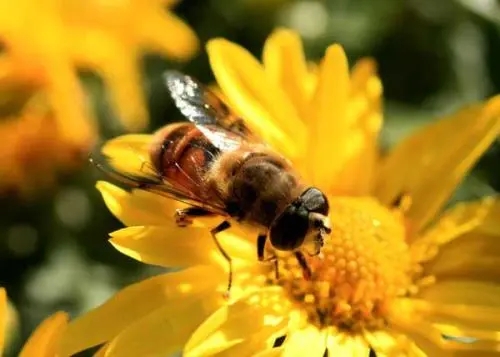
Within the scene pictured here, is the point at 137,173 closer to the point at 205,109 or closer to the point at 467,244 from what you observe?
the point at 205,109

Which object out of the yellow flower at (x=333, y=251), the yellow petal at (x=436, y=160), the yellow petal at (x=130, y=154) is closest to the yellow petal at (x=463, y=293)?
the yellow flower at (x=333, y=251)

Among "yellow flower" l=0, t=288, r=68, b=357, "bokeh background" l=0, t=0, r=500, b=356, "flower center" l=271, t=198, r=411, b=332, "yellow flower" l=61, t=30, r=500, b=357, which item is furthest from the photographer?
"bokeh background" l=0, t=0, r=500, b=356

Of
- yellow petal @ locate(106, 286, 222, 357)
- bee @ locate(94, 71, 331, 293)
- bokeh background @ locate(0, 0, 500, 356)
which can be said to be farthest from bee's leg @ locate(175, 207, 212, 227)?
bokeh background @ locate(0, 0, 500, 356)

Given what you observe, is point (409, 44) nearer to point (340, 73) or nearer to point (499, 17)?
point (499, 17)

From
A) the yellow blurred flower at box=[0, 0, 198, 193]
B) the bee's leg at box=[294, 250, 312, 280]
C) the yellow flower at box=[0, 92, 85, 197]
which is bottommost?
the yellow flower at box=[0, 92, 85, 197]

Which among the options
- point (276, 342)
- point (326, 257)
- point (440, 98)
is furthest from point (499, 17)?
point (276, 342)

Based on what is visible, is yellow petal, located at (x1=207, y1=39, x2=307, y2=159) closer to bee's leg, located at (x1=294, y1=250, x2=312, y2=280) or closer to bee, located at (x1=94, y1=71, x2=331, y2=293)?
bee, located at (x1=94, y1=71, x2=331, y2=293)
